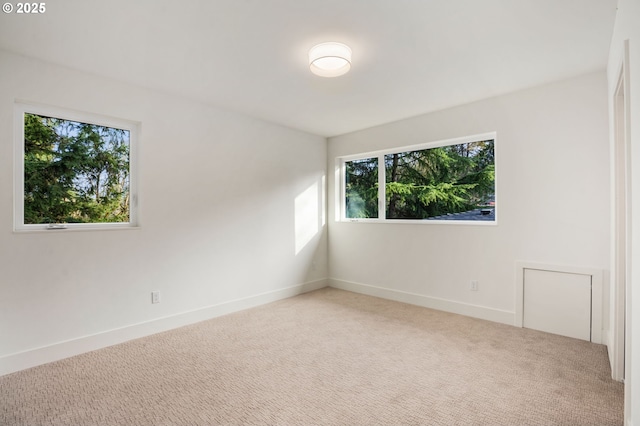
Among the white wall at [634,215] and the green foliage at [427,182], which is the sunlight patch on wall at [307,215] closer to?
the green foliage at [427,182]

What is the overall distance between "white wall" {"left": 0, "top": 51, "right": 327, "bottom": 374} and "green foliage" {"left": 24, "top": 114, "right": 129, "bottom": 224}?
18cm

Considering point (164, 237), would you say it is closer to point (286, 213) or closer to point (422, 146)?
point (286, 213)

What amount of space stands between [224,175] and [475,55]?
112 inches

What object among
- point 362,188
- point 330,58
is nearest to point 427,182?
point 362,188

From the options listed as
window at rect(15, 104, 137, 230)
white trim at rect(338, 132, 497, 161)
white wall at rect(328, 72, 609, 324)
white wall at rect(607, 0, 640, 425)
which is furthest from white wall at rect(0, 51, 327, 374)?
white wall at rect(607, 0, 640, 425)

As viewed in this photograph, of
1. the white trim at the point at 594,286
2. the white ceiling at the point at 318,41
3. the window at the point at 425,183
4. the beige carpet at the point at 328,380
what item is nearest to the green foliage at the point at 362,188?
the window at the point at 425,183

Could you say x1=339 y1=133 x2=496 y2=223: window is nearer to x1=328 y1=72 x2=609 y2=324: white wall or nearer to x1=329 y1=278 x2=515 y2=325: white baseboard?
x1=328 y1=72 x2=609 y2=324: white wall

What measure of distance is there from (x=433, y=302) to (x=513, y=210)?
4.78 feet

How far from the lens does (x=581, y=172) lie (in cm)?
299

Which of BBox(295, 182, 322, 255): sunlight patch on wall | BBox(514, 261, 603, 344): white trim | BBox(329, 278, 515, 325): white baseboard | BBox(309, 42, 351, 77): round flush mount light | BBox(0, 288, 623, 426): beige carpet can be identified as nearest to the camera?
BBox(0, 288, 623, 426): beige carpet

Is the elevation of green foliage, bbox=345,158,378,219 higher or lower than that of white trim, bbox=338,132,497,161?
lower

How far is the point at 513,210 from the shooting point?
3.41m

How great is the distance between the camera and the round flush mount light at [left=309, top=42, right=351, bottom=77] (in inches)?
93.4

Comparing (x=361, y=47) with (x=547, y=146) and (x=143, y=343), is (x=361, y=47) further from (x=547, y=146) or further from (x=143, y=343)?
(x=143, y=343)
